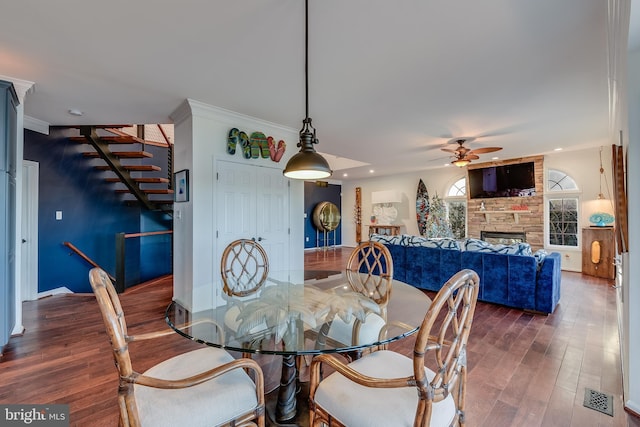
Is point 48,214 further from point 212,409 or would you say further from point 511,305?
point 511,305

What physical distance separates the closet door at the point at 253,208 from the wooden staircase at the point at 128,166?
196 centimetres

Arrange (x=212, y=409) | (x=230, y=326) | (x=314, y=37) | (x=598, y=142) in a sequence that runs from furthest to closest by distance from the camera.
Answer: (x=598, y=142) < (x=314, y=37) < (x=230, y=326) < (x=212, y=409)

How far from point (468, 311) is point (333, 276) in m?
1.76

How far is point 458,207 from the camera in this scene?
7809mm

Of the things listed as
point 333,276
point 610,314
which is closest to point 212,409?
point 333,276

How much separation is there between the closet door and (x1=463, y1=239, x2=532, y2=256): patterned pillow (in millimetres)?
2668

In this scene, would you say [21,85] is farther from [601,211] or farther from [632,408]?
[601,211]

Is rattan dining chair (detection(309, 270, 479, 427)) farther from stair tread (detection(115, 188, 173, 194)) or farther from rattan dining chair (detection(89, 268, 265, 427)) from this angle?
stair tread (detection(115, 188, 173, 194))

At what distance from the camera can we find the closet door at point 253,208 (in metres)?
3.51

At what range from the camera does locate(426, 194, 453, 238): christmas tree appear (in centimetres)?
777

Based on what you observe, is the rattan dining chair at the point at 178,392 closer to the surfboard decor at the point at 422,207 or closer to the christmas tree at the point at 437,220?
the christmas tree at the point at 437,220

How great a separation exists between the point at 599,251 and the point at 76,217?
30.8 feet

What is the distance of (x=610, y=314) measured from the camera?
3381mm

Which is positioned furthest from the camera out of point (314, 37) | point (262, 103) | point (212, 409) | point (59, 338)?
point (262, 103)
